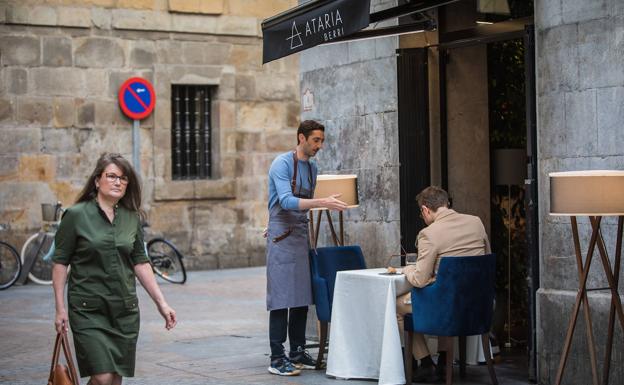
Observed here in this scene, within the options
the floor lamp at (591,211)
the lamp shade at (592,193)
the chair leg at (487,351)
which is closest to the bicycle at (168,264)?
the chair leg at (487,351)

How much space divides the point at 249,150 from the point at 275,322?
11.4 metres

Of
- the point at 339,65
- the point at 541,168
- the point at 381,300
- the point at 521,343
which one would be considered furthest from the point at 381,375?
the point at 339,65

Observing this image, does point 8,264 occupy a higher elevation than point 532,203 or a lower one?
lower

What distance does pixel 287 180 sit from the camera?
30.0ft

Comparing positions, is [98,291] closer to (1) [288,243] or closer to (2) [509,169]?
(1) [288,243]

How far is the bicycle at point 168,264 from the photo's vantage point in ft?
57.9

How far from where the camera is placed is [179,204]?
1988cm

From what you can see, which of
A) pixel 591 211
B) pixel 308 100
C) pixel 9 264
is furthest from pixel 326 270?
pixel 9 264

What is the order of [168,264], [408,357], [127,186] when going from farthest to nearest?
[168,264], [408,357], [127,186]

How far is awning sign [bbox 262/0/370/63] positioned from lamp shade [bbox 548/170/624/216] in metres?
2.10

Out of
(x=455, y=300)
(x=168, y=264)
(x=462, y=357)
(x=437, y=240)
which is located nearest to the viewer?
(x=455, y=300)

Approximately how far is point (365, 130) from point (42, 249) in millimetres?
8193

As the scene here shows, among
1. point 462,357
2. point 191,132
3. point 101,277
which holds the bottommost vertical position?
point 462,357

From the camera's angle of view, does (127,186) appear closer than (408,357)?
Yes
